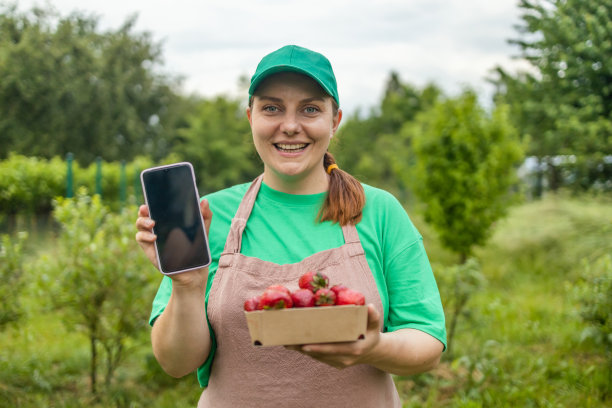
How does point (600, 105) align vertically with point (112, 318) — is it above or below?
above

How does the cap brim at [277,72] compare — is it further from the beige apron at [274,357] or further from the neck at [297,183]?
the beige apron at [274,357]

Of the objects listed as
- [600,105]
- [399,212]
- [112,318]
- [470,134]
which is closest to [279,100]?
[399,212]

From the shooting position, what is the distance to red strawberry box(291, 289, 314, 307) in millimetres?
1360

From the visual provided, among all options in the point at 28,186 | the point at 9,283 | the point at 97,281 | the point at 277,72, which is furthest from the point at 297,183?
the point at 28,186

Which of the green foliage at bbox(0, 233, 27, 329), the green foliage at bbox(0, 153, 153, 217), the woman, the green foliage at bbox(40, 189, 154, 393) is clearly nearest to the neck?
the woman

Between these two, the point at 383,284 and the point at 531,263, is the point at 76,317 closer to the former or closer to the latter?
the point at 383,284

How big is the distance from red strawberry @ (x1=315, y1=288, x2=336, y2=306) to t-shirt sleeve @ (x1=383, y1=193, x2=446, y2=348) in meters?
0.35

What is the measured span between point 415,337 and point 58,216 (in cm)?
346

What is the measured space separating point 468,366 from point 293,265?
3092 mm

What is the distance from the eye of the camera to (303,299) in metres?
1.36

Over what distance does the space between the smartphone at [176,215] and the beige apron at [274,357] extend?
0.19 m

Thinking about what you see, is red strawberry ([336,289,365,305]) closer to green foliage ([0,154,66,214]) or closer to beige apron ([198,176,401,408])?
beige apron ([198,176,401,408])

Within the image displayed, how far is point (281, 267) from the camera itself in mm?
1687

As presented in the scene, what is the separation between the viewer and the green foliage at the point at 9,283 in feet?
13.0
